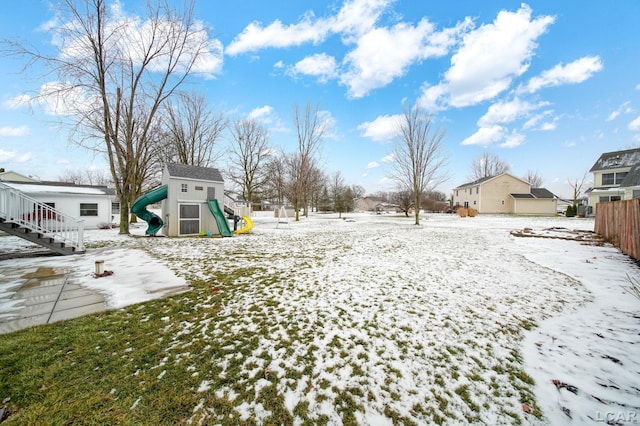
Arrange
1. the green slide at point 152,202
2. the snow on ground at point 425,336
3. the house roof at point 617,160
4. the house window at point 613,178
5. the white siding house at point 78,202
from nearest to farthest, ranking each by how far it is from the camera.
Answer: the snow on ground at point 425,336 → the green slide at point 152,202 → the white siding house at point 78,202 → the house roof at point 617,160 → the house window at point 613,178

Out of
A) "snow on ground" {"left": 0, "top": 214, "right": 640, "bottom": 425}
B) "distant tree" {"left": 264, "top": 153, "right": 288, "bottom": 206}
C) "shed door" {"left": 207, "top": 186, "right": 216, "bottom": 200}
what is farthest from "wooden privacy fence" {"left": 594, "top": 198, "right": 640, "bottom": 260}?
"distant tree" {"left": 264, "top": 153, "right": 288, "bottom": 206}

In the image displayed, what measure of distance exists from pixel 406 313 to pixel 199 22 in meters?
17.8

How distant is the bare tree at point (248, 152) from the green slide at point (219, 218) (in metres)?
14.7

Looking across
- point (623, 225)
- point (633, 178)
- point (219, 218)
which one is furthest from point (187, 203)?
point (633, 178)

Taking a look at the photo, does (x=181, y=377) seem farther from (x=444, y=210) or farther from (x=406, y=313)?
(x=444, y=210)

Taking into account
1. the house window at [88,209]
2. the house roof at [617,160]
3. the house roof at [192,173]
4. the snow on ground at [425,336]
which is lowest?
the snow on ground at [425,336]

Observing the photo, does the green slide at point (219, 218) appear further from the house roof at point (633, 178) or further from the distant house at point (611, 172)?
the distant house at point (611, 172)

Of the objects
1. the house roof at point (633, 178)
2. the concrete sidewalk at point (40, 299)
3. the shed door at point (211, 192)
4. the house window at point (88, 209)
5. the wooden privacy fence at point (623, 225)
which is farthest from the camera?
the house roof at point (633, 178)

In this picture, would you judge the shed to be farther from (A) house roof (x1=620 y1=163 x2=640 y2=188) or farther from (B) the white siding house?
(A) house roof (x1=620 y1=163 x2=640 y2=188)

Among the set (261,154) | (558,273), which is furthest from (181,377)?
(261,154)

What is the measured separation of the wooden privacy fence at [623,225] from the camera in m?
7.28

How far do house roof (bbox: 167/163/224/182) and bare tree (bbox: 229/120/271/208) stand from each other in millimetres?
13870

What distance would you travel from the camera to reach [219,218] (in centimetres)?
1435

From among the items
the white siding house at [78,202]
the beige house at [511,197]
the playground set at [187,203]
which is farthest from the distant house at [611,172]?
the white siding house at [78,202]
